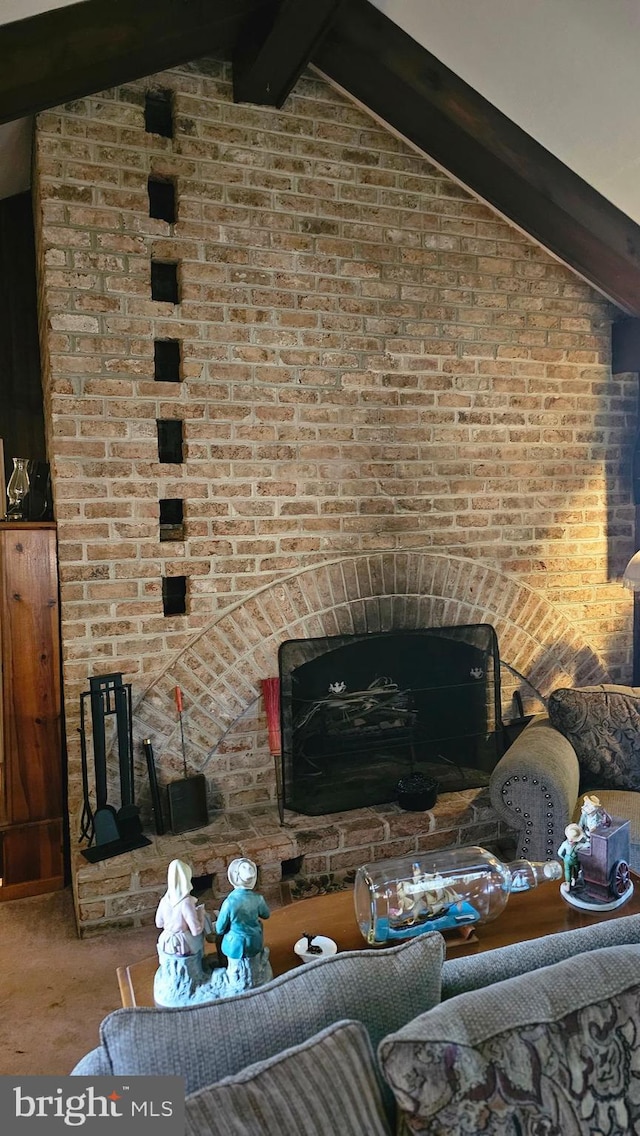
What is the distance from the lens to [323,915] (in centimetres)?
192

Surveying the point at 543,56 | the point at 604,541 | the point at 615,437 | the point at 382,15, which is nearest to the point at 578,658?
the point at 604,541

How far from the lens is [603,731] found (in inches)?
121

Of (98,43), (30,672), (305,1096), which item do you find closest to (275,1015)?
(305,1096)

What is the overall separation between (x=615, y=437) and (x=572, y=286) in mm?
782

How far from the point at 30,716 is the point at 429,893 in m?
1.86

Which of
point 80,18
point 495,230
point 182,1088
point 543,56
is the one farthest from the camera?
point 495,230

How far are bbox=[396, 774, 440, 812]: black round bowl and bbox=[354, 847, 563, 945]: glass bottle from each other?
4.42ft

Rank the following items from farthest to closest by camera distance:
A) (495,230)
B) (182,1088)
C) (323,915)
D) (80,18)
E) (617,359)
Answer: (617,359) < (495,230) < (80,18) < (323,915) < (182,1088)

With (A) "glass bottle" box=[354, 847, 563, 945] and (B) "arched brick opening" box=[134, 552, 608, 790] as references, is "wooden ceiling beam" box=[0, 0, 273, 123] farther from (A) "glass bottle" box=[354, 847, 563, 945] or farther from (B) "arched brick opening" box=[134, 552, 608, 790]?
(A) "glass bottle" box=[354, 847, 563, 945]

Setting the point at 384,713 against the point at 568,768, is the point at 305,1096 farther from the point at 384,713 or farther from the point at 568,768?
the point at 384,713

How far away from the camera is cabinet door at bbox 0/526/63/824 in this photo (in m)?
2.92

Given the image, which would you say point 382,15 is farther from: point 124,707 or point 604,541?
point 124,707

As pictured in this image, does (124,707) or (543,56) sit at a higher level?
(543,56)

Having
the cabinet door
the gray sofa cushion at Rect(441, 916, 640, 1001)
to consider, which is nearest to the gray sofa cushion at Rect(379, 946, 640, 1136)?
the gray sofa cushion at Rect(441, 916, 640, 1001)
